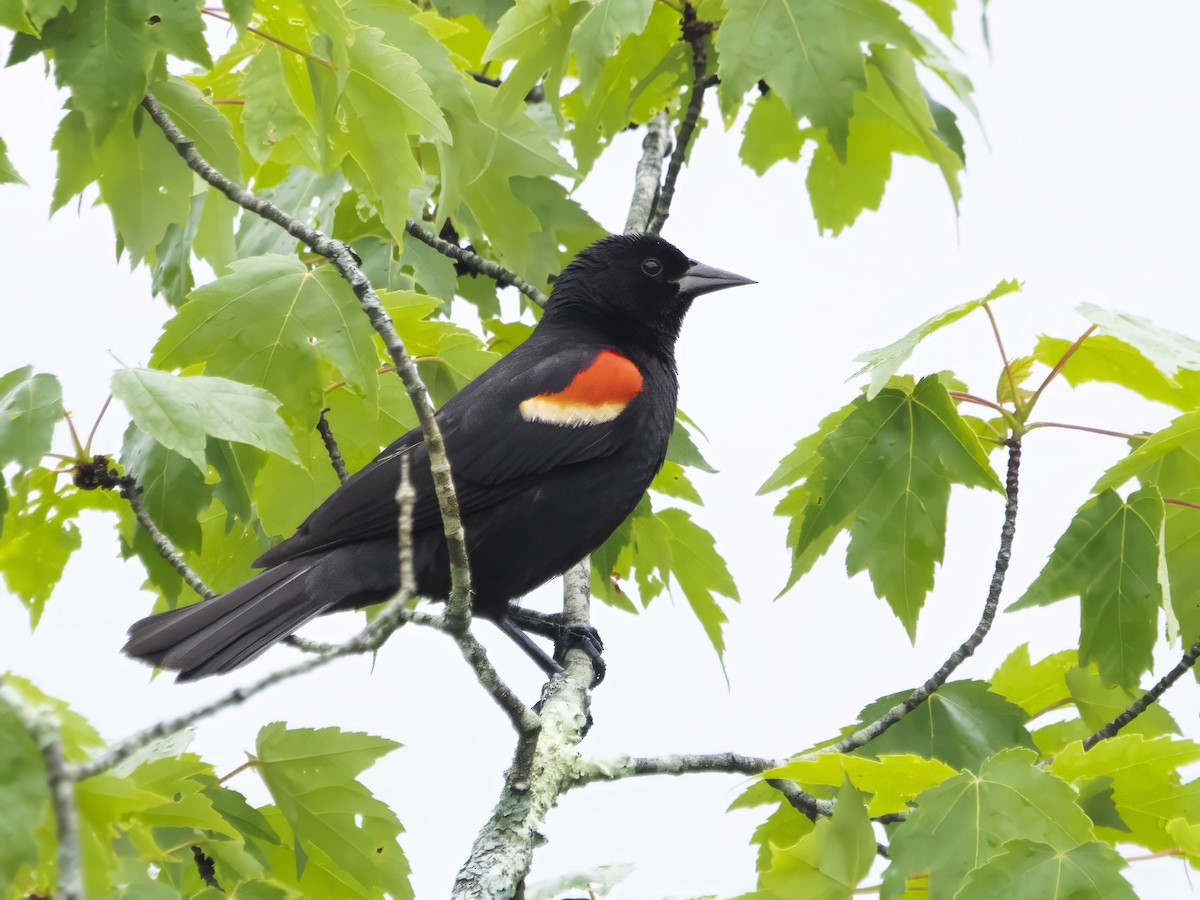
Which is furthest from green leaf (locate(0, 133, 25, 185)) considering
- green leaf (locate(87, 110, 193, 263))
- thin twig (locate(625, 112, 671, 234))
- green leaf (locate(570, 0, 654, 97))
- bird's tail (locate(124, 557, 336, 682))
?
thin twig (locate(625, 112, 671, 234))

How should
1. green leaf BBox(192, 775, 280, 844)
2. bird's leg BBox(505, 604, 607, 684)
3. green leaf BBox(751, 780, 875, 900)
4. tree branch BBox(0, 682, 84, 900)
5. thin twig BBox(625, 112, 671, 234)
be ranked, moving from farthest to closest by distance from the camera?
thin twig BBox(625, 112, 671, 234) < bird's leg BBox(505, 604, 607, 684) < green leaf BBox(192, 775, 280, 844) < green leaf BBox(751, 780, 875, 900) < tree branch BBox(0, 682, 84, 900)

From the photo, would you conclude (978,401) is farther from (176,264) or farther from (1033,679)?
(176,264)

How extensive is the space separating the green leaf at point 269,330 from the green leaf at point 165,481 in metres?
0.16

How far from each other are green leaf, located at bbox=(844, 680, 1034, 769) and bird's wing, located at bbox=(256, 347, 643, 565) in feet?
2.95

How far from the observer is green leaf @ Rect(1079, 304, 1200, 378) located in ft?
6.31

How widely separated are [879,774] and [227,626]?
126 centimetres

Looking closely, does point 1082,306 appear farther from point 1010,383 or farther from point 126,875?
point 126,875

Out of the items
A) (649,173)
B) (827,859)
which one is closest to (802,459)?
(827,859)

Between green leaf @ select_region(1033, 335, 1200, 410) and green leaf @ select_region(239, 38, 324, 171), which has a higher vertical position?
green leaf @ select_region(239, 38, 324, 171)

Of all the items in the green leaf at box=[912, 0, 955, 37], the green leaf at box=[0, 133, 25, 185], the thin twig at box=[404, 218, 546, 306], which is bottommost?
the green leaf at box=[0, 133, 25, 185]

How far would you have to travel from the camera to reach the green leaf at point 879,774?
167cm

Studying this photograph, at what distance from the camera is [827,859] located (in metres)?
1.66

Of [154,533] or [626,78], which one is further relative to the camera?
[626,78]

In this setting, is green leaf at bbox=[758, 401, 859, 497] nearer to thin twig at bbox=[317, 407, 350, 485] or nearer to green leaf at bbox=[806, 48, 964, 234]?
green leaf at bbox=[806, 48, 964, 234]
